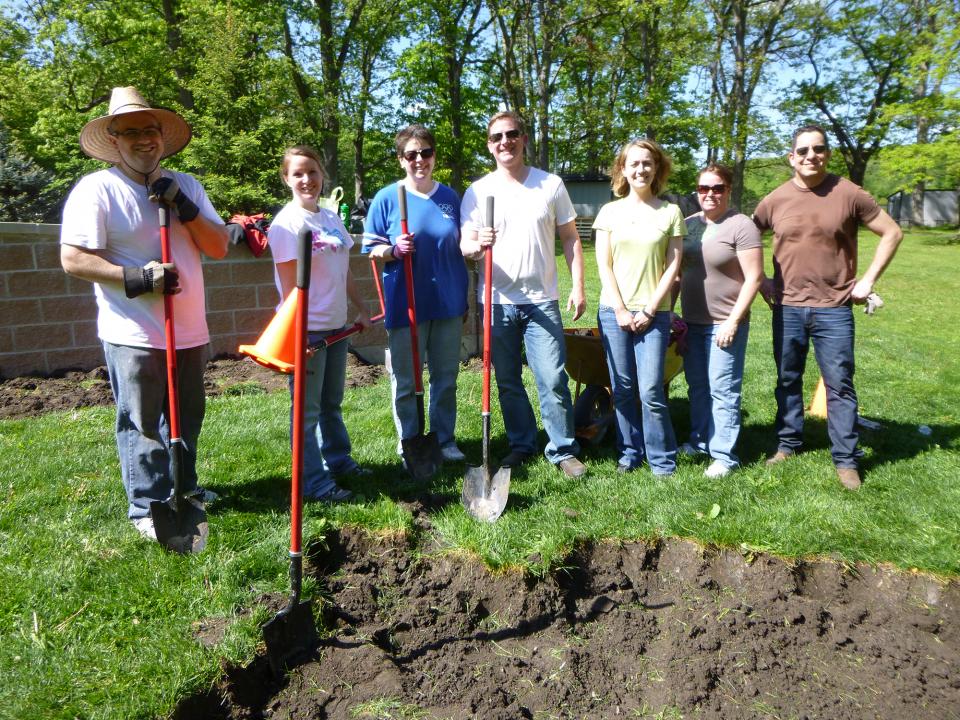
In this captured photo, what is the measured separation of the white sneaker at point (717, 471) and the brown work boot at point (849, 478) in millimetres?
641

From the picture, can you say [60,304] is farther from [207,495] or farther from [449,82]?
Answer: [449,82]

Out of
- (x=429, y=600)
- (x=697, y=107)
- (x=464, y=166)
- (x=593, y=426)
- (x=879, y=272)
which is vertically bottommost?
(x=429, y=600)

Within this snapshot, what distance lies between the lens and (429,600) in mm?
3352

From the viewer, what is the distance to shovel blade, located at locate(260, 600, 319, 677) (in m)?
2.82

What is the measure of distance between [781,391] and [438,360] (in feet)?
7.39

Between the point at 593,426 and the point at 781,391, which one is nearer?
the point at 781,391

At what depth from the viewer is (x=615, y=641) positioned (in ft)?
10.2

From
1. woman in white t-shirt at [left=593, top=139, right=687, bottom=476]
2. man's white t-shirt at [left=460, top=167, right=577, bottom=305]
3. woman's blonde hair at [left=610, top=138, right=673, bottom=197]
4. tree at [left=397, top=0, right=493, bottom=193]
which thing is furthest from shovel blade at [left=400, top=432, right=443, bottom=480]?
tree at [left=397, top=0, right=493, bottom=193]

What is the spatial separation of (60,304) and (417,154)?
4420 mm

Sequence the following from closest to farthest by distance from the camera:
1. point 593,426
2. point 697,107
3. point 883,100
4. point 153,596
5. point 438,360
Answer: point 153,596 → point 438,360 → point 593,426 → point 697,107 → point 883,100

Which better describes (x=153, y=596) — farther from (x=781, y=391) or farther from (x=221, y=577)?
(x=781, y=391)

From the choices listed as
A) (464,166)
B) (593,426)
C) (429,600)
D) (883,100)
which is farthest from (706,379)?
(883,100)

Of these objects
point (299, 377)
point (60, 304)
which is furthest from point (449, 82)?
point (299, 377)

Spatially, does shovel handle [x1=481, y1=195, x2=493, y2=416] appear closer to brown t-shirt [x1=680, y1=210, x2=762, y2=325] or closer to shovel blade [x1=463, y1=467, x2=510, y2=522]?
shovel blade [x1=463, y1=467, x2=510, y2=522]
